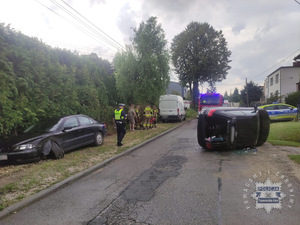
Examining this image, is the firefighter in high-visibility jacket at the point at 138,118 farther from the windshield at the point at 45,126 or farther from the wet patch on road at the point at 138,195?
the wet patch on road at the point at 138,195

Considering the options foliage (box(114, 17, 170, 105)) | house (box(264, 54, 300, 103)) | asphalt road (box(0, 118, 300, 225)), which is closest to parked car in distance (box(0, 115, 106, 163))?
asphalt road (box(0, 118, 300, 225))

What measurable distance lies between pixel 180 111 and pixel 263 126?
42.2 ft

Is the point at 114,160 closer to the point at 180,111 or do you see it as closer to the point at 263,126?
the point at 263,126

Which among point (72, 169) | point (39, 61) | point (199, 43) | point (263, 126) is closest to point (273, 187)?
point (263, 126)

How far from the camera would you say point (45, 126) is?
792 cm

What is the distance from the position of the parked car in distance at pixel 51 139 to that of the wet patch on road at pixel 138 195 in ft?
10.4

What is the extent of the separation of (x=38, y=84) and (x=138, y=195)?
7.39m

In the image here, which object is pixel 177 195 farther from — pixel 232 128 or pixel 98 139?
pixel 98 139

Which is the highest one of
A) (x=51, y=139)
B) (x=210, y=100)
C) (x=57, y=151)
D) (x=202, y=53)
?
(x=202, y=53)

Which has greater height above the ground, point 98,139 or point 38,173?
point 98,139

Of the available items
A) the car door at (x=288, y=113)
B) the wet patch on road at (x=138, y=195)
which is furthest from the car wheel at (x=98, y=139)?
the car door at (x=288, y=113)

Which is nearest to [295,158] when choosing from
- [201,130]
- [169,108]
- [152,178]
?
[201,130]

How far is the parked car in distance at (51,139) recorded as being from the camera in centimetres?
656

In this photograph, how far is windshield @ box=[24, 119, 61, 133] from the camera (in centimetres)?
765
